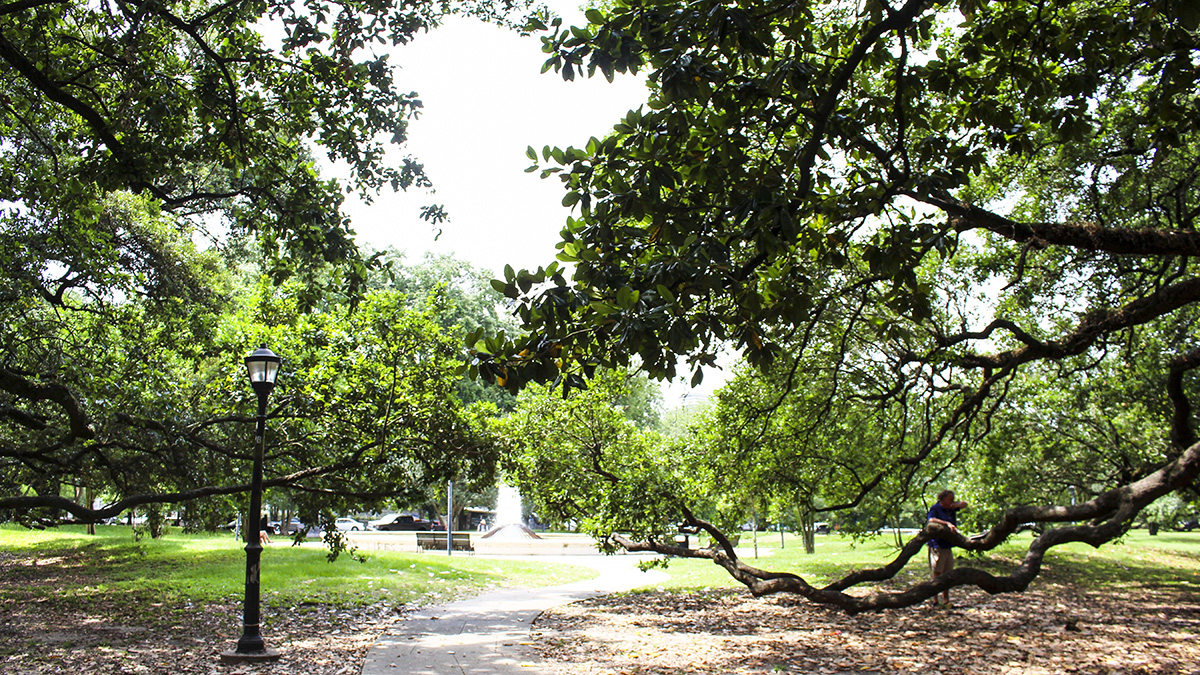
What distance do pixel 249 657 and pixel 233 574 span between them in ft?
26.4

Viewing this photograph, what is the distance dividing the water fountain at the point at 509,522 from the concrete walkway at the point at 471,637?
16.4 metres

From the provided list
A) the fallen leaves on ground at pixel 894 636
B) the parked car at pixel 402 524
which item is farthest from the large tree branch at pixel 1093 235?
the parked car at pixel 402 524

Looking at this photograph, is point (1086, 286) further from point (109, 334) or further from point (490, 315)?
point (490, 315)

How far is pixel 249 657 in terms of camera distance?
7352mm

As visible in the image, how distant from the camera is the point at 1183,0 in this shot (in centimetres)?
374

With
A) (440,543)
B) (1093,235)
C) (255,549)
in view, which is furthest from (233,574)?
(1093,235)

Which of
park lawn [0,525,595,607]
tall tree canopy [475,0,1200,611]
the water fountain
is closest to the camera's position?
tall tree canopy [475,0,1200,611]

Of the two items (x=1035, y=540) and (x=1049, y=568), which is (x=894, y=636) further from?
(x=1049, y=568)

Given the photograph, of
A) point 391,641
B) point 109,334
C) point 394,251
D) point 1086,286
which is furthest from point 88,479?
point 394,251

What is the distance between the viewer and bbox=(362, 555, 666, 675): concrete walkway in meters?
7.08

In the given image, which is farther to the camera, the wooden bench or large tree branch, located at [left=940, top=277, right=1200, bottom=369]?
the wooden bench

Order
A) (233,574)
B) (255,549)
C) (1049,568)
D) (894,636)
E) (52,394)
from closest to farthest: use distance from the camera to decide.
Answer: (255,549)
(894,636)
(52,394)
(233,574)
(1049,568)

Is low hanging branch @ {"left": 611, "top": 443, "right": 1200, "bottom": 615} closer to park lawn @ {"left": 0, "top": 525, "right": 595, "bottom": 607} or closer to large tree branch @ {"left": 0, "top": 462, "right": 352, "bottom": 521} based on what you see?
park lawn @ {"left": 0, "top": 525, "right": 595, "bottom": 607}

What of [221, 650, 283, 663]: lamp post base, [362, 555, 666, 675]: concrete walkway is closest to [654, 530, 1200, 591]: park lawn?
[362, 555, 666, 675]: concrete walkway
